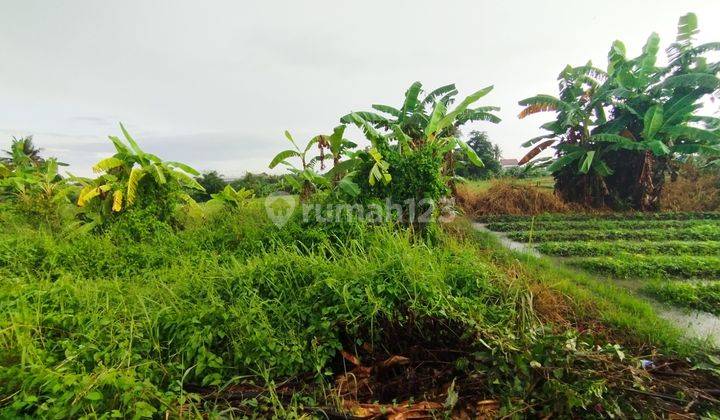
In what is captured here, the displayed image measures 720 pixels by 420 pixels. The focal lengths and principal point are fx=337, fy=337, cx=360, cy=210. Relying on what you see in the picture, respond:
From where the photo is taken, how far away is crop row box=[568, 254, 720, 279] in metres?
3.97

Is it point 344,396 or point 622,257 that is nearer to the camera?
point 344,396

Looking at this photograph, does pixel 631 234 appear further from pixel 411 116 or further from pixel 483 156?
pixel 483 156

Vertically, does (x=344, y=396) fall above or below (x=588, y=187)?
below

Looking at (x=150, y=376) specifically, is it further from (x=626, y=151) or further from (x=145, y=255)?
(x=626, y=151)

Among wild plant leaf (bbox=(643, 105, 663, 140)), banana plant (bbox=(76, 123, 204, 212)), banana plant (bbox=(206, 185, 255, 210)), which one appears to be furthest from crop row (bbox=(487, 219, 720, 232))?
banana plant (bbox=(76, 123, 204, 212))

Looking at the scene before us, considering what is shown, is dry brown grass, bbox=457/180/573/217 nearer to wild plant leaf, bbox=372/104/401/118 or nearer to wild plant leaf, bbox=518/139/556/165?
wild plant leaf, bbox=518/139/556/165

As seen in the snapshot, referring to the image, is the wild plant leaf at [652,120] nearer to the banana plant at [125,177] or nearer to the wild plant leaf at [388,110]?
the wild plant leaf at [388,110]

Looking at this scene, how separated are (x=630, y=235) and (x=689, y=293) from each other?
2.92 m

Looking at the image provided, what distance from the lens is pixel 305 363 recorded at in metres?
2.03

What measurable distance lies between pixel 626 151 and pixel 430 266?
9012 millimetres

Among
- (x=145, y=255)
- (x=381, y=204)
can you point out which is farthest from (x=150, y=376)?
(x=381, y=204)

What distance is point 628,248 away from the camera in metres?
4.98

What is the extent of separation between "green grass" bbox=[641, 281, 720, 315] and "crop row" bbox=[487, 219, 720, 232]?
289 centimetres

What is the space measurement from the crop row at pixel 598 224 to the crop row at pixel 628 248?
4.37 feet
